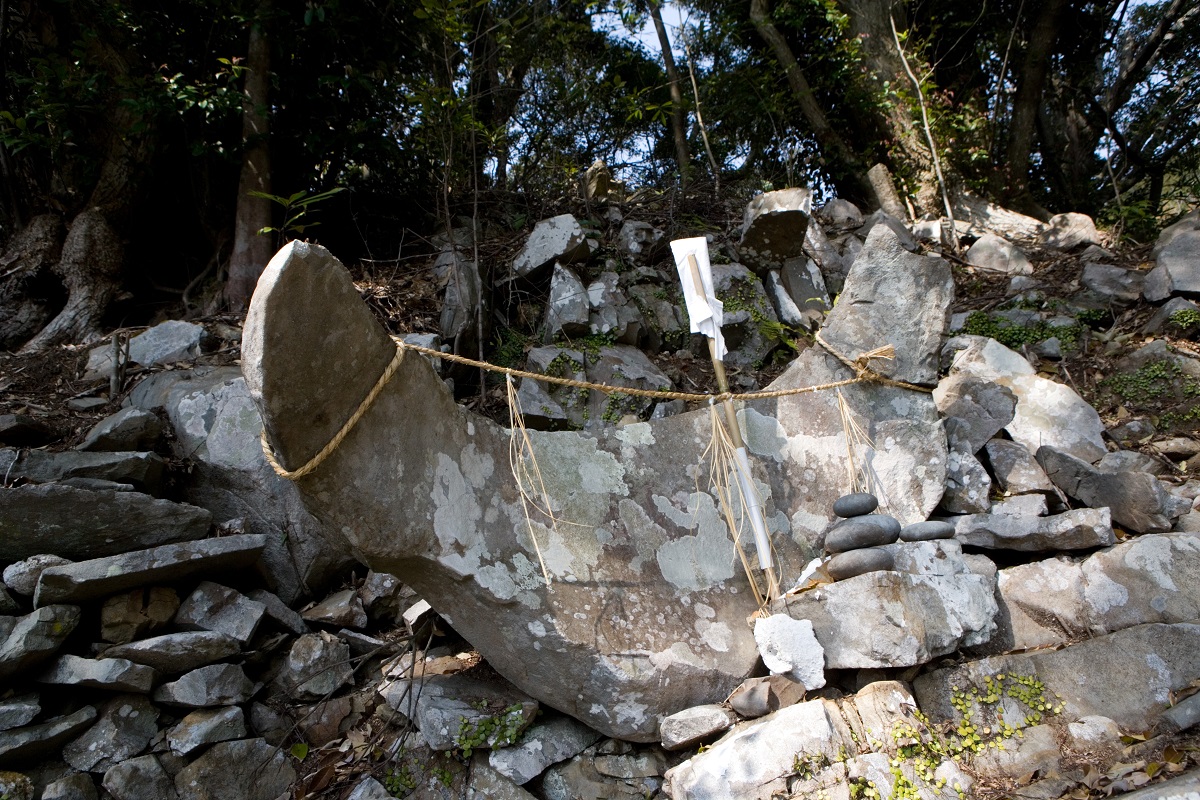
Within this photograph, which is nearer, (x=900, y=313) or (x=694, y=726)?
(x=694, y=726)

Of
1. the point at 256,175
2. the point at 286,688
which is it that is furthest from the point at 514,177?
the point at 286,688

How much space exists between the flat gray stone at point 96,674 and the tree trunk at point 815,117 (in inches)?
291

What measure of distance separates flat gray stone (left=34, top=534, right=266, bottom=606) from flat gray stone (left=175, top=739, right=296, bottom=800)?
0.70 meters

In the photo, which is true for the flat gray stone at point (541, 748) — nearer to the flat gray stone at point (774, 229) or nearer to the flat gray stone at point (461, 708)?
the flat gray stone at point (461, 708)

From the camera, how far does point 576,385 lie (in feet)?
10.2

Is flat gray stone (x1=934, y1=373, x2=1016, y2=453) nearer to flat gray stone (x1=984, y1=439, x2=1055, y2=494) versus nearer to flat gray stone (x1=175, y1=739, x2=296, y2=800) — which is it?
flat gray stone (x1=984, y1=439, x2=1055, y2=494)

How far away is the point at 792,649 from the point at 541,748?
39.5 inches

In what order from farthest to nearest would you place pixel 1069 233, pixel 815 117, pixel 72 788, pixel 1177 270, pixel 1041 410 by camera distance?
pixel 815 117 → pixel 1069 233 → pixel 1177 270 → pixel 1041 410 → pixel 72 788

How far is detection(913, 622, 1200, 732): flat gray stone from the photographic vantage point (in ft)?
8.21

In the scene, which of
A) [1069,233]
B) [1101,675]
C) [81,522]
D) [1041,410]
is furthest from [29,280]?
[1069,233]

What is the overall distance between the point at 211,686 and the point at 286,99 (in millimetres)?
4055

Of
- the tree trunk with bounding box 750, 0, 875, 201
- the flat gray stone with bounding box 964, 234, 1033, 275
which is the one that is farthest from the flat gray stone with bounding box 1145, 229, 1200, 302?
the tree trunk with bounding box 750, 0, 875, 201

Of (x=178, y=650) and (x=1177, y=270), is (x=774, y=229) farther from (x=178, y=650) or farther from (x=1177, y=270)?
(x=178, y=650)

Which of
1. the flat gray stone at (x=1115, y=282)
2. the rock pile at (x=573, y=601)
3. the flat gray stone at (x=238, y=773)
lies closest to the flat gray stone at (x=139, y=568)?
the rock pile at (x=573, y=601)
